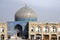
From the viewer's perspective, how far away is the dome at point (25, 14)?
53181mm

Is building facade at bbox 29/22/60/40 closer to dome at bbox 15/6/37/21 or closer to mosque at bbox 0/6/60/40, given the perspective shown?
mosque at bbox 0/6/60/40

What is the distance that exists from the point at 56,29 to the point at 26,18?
6.27m

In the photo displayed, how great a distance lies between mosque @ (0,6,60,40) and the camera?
50312 millimetres

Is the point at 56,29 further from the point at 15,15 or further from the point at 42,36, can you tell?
the point at 15,15

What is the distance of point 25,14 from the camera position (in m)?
53.3

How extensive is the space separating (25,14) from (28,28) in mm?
3619

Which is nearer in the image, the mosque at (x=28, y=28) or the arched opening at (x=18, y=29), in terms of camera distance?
the mosque at (x=28, y=28)

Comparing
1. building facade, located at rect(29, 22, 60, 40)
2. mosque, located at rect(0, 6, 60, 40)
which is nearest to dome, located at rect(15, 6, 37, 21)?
mosque, located at rect(0, 6, 60, 40)

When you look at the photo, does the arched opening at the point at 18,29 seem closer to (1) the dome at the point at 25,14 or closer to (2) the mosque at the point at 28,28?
(2) the mosque at the point at 28,28

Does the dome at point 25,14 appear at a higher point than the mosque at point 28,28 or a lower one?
higher

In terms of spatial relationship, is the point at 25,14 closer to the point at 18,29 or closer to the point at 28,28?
the point at 18,29

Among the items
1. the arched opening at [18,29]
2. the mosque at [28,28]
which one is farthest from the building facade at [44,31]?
the arched opening at [18,29]

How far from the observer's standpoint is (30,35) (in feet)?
166

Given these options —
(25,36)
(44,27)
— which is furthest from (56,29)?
(25,36)
